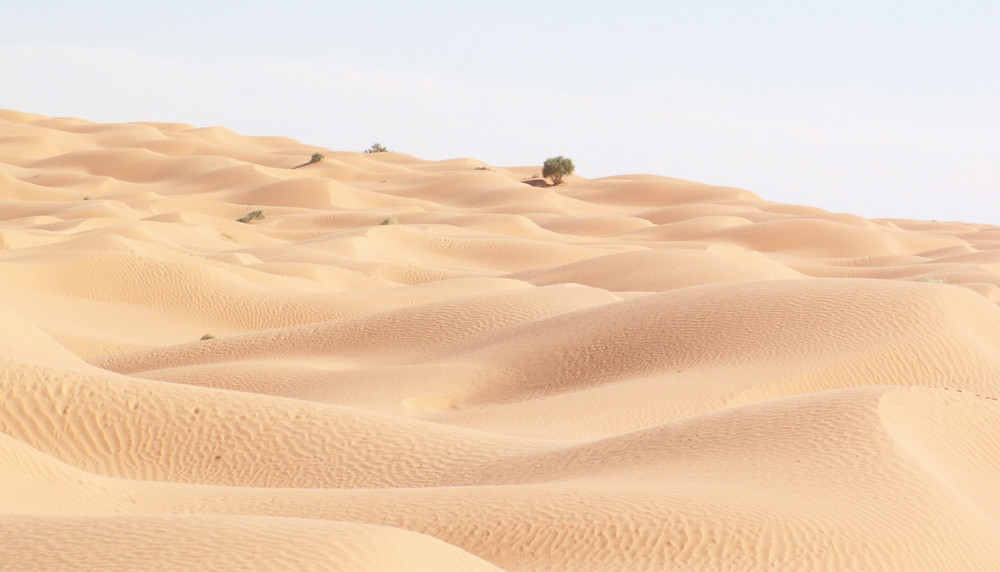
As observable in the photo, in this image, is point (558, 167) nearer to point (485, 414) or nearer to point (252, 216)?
point (252, 216)

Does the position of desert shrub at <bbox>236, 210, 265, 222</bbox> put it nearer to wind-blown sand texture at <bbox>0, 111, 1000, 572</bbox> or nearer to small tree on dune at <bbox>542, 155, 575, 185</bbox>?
wind-blown sand texture at <bbox>0, 111, 1000, 572</bbox>

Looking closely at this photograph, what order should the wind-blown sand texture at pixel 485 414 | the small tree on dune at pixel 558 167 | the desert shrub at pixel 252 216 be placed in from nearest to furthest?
1. the wind-blown sand texture at pixel 485 414
2. the desert shrub at pixel 252 216
3. the small tree on dune at pixel 558 167

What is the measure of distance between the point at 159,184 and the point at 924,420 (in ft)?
175

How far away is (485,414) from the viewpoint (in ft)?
42.4

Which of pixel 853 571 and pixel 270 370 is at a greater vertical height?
pixel 853 571

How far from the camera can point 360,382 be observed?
1453 cm

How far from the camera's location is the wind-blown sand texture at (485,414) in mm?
6602

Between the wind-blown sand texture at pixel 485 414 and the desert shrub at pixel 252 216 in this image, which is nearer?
the wind-blown sand texture at pixel 485 414

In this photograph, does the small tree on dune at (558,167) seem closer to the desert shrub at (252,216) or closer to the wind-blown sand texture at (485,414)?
the desert shrub at (252,216)

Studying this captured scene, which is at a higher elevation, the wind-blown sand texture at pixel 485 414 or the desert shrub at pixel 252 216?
the wind-blown sand texture at pixel 485 414

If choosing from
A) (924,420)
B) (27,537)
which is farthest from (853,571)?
(27,537)

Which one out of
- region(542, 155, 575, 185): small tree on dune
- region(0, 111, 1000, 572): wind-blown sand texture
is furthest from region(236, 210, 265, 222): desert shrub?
region(542, 155, 575, 185): small tree on dune

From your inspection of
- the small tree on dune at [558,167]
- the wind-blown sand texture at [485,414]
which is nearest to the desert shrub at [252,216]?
the wind-blown sand texture at [485,414]

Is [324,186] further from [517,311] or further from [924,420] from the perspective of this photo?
[924,420]
